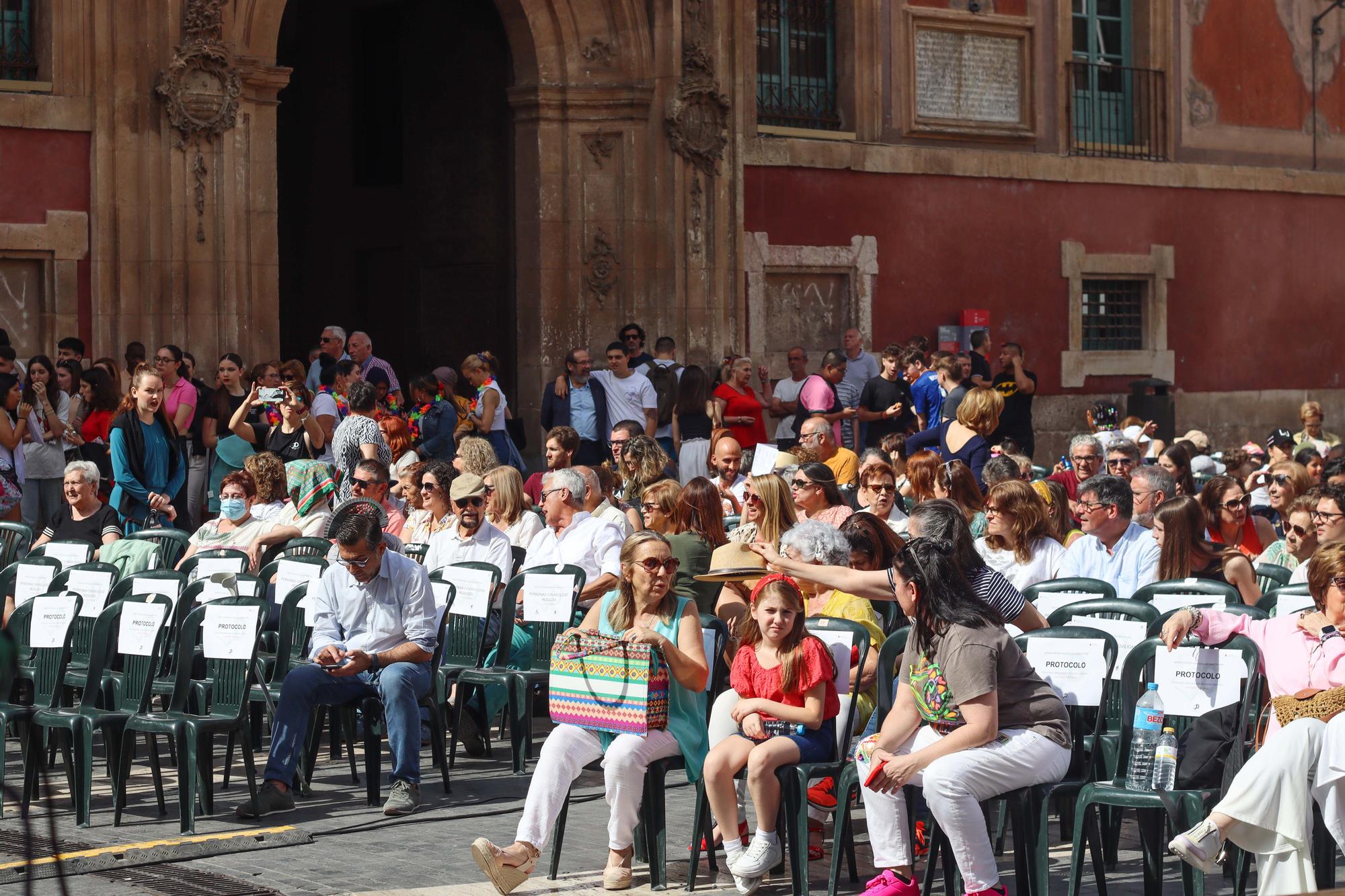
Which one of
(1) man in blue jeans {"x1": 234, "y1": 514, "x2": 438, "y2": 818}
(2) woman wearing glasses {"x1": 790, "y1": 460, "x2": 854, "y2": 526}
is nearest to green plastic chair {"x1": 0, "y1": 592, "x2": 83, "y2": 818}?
(1) man in blue jeans {"x1": 234, "y1": 514, "x2": 438, "y2": 818}

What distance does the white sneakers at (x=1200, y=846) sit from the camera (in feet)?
20.4

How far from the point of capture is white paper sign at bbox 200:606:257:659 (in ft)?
27.4

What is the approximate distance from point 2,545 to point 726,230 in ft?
29.6

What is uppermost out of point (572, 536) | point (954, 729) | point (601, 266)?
point (601, 266)

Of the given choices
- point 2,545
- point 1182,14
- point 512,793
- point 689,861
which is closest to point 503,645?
point 512,793

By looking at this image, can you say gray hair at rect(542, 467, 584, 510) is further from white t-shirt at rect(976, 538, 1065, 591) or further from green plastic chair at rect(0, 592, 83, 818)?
green plastic chair at rect(0, 592, 83, 818)

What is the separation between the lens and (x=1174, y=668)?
22.4 feet

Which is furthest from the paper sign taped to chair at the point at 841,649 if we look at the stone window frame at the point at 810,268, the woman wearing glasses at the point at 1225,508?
the stone window frame at the point at 810,268

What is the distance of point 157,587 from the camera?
9.27m

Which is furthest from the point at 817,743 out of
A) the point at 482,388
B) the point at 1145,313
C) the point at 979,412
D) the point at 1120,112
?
the point at 1120,112

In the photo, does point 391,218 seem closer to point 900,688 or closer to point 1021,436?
point 1021,436

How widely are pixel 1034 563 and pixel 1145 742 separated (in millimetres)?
2299

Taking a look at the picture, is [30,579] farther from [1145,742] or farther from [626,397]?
[626,397]

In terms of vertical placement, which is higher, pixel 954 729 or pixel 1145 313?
pixel 1145 313
